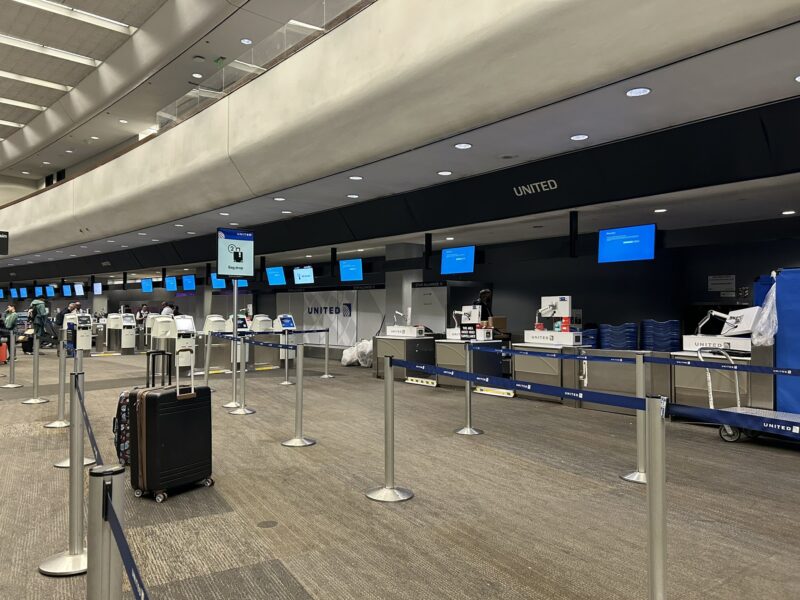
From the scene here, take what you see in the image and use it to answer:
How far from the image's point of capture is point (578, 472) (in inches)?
191

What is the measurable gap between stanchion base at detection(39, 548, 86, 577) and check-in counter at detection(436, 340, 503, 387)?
750 cm

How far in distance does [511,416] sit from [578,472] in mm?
2630

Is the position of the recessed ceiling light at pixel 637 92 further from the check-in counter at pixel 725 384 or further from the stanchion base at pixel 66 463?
the stanchion base at pixel 66 463

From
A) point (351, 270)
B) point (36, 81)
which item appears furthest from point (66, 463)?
point (36, 81)

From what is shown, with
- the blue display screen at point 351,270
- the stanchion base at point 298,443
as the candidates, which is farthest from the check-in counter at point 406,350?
the stanchion base at point 298,443

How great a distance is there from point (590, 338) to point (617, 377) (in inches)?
38.9

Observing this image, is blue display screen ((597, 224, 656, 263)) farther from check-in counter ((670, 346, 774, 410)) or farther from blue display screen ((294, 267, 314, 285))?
blue display screen ((294, 267, 314, 285))

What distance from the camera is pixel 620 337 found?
8.40 meters

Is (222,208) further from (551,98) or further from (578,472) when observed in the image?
(578,472)

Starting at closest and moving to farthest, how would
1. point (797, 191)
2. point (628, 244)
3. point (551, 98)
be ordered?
point (551, 98) < point (797, 191) < point (628, 244)

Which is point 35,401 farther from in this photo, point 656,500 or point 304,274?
point 656,500

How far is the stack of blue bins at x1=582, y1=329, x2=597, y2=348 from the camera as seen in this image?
874 centimetres

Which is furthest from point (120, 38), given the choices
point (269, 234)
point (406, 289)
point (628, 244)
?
point (628, 244)

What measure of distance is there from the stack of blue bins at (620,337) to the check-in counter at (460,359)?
2.03m
